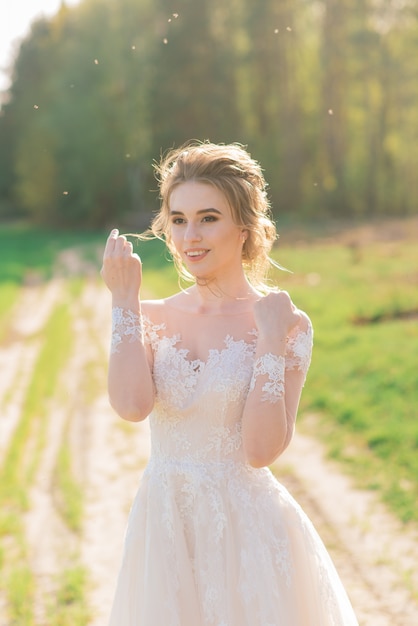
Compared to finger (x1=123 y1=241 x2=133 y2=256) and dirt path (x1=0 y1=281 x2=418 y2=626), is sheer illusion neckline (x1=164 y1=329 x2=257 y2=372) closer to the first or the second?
finger (x1=123 y1=241 x2=133 y2=256)

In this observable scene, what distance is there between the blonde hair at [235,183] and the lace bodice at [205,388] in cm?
27

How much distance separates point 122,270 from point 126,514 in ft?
12.5

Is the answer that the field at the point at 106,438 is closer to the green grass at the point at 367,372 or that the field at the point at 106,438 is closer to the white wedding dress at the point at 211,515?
the green grass at the point at 367,372

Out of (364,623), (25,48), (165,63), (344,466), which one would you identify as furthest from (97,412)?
(25,48)

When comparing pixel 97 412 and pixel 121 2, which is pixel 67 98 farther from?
pixel 97 412

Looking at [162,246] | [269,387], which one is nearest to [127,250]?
[269,387]

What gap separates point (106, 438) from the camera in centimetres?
773

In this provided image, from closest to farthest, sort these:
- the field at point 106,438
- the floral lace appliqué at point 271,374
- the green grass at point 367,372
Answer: the floral lace appliqué at point 271,374
the field at point 106,438
the green grass at point 367,372

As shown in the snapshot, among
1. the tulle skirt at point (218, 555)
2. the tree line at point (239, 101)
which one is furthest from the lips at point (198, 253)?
the tree line at point (239, 101)

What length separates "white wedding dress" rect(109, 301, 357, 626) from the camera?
2496 mm

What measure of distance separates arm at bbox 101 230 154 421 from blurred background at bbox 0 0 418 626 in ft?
5.61

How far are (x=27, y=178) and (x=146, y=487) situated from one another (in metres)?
41.8

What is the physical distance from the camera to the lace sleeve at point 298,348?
8.31 ft

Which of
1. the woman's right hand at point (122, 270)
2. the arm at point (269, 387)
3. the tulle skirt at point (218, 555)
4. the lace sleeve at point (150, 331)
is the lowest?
the tulle skirt at point (218, 555)
